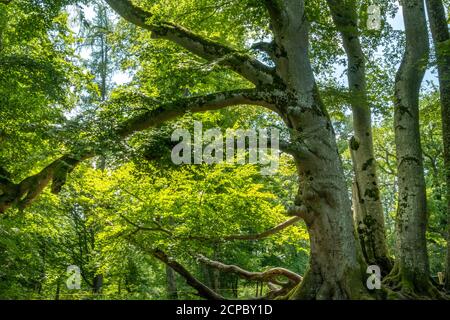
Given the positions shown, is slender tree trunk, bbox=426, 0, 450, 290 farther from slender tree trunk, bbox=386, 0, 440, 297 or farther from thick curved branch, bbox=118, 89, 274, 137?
thick curved branch, bbox=118, 89, 274, 137

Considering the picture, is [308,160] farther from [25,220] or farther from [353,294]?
[25,220]

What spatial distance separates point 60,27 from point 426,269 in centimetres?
732

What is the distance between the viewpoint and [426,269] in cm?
643

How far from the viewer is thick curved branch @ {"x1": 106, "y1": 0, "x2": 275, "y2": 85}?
22.2 feet

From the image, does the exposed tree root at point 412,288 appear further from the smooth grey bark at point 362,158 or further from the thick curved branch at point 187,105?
the thick curved branch at point 187,105

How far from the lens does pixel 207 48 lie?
6.88m

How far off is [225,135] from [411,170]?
11.0ft

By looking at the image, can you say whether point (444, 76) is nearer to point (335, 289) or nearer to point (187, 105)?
point (335, 289)

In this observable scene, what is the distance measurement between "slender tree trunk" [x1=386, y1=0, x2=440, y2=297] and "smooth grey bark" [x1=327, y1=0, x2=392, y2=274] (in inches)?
27.5

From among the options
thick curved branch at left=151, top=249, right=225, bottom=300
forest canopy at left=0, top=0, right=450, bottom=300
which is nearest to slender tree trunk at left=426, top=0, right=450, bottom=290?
forest canopy at left=0, top=0, right=450, bottom=300

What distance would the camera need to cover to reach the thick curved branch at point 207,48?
22.2 ft

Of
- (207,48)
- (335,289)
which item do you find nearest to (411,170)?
(335,289)
